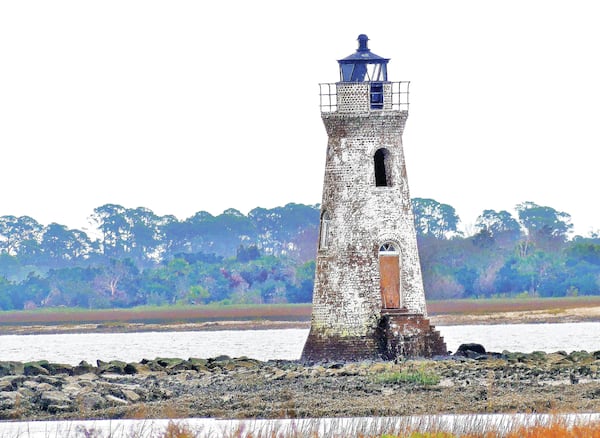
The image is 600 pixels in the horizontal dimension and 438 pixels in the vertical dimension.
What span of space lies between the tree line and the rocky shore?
39.4m

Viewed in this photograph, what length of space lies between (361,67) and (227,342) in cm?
2224

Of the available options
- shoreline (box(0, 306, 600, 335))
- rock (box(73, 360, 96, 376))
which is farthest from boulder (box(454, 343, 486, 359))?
shoreline (box(0, 306, 600, 335))

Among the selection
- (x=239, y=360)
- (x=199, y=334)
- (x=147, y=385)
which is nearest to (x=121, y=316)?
(x=199, y=334)

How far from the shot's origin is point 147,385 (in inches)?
1161

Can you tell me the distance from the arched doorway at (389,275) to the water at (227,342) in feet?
31.2

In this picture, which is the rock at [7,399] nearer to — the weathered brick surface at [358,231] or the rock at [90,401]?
the rock at [90,401]

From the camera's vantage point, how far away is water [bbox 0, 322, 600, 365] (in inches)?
1801

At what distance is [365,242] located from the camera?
108 ft

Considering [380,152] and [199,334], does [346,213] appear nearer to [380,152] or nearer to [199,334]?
[380,152]

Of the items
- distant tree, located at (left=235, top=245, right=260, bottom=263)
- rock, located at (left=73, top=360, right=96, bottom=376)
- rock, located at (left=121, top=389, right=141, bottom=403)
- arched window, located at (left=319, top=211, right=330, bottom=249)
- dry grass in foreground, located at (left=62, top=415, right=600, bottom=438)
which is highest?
distant tree, located at (left=235, top=245, right=260, bottom=263)

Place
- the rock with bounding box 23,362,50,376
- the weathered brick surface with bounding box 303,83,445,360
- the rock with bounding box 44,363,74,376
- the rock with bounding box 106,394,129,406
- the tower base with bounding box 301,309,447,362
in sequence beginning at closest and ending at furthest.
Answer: the rock with bounding box 106,394,129,406, the rock with bounding box 23,362,50,376, the rock with bounding box 44,363,74,376, the tower base with bounding box 301,309,447,362, the weathered brick surface with bounding box 303,83,445,360

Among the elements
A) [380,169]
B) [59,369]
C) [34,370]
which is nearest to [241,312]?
[380,169]

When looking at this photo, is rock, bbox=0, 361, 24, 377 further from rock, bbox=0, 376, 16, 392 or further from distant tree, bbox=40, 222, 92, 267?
distant tree, bbox=40, 222, 92, 267

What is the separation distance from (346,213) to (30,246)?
67623 mm
